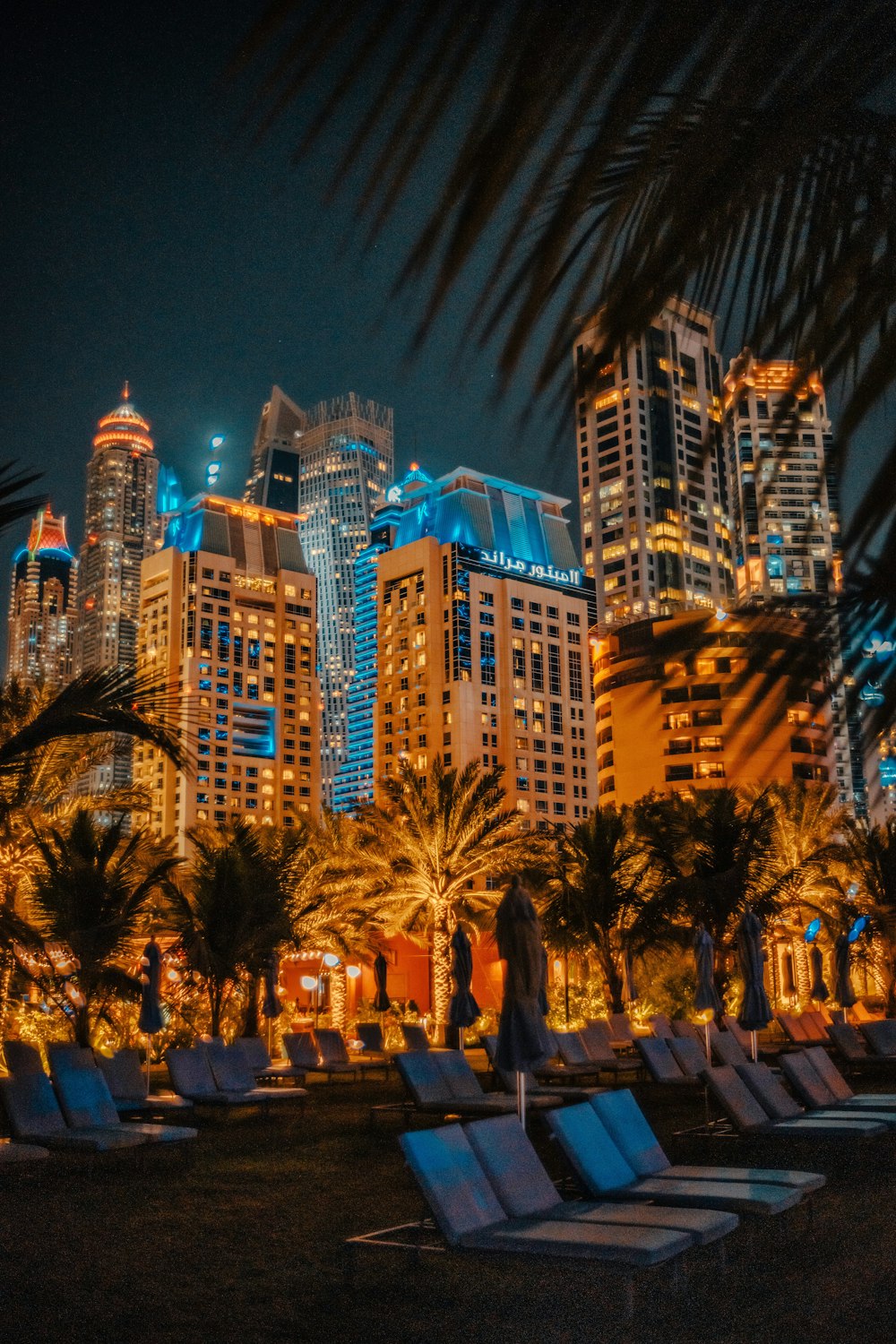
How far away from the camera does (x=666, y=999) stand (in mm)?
27547

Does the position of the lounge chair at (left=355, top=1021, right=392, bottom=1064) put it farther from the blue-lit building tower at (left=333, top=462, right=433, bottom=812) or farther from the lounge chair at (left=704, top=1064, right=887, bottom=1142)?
the blue-lit building tower at (left=333, top=462, right=433, bottom=812)

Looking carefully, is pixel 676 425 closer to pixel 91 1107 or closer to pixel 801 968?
pixel 91 1107

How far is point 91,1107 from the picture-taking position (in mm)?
10414

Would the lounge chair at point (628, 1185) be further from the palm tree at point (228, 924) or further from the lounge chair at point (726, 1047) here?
the palm tree at point (228, 924)

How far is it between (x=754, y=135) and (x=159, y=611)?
126826 millimetres

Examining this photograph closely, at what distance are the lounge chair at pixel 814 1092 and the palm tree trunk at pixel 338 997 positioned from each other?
17.9 metres

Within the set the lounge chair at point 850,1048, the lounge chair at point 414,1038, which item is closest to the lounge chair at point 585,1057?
the lounge chair at point 414,1038

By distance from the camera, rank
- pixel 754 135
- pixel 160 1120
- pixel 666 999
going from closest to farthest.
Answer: pixel 754 135 → pixel 160 1120 → pixel 666 999

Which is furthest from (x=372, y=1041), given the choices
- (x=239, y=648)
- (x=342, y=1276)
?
(x=239, y=648)

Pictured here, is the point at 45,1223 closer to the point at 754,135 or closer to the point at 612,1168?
the point at 612,1168

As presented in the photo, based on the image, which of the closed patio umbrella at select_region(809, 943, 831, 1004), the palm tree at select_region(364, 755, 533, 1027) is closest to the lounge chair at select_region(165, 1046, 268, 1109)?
Result: the palm tree at select_region(364, 755, 533, 1027)

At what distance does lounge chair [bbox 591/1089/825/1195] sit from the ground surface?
0.99ft

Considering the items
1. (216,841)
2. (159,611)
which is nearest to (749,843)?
(216,841)

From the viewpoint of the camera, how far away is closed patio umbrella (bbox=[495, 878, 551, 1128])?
9.90 m
